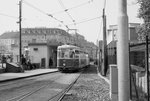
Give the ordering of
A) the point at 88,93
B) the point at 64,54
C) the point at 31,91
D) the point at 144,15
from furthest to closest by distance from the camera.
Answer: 1. the point at 64,54
2. the point at 144,15
3. the point at 31,91
4. the point at 88,93

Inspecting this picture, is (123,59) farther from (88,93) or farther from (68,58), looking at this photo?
(68,58)

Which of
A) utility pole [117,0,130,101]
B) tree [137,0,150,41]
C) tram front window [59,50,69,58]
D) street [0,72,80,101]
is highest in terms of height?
tree [137,0,150,41]

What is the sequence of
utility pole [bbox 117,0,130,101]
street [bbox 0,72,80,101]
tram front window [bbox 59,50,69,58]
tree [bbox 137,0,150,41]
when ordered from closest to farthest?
Answer: utility pole [bbox 117,0,130,101], street [bbox 0,72,80,101], tree [bbox 137,0,150,41], tram front window [bbox 59,50,69,58]

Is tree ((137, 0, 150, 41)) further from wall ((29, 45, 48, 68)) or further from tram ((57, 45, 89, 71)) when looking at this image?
wall ((29, 45, 48, 68))

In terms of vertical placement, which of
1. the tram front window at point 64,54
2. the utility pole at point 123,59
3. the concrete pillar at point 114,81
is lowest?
the concrete pillar at point 114,81

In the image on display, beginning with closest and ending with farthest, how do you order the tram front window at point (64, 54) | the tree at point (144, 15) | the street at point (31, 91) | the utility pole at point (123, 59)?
the utility pole at point (123, 59)
the street at point (31, 91)
the tree at point (144, 15)
the tram front window at point (64, 54)

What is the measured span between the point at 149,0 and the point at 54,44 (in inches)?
1294

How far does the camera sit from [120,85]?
4859 mm

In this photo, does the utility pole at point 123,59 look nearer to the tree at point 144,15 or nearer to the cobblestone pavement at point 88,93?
the cobblestone pavement at point 88,93

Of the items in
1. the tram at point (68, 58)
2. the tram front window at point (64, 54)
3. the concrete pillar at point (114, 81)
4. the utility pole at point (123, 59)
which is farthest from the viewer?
the tram front window at point (64, 54)

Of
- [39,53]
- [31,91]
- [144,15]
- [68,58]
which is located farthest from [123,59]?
[39,53]

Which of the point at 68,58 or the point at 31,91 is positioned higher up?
the point at 68,58

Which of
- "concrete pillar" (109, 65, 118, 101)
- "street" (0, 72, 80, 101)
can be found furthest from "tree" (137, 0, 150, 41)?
"street" (0, 72, 80, 101)

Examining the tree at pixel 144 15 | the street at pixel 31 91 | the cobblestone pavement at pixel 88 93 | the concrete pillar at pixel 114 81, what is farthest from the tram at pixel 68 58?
the concrete pillar at pixel 114 81
